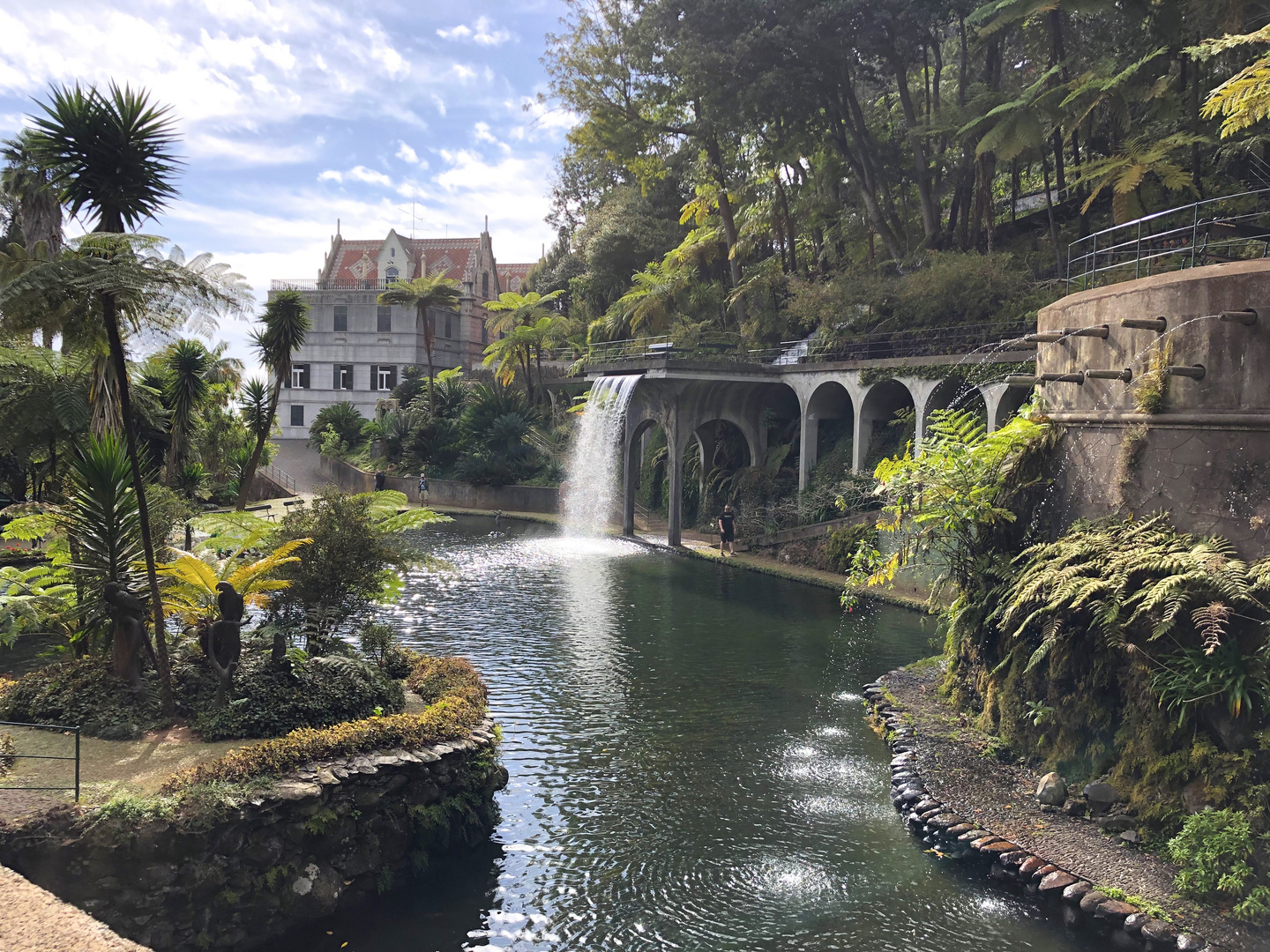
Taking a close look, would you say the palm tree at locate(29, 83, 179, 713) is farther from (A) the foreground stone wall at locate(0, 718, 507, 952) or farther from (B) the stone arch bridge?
(B) the stone arch bridge

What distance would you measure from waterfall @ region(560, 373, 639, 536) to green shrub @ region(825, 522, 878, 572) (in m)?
9.62

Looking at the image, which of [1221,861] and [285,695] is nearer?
[1221,861]

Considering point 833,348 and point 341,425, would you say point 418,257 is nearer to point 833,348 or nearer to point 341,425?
point 341,425

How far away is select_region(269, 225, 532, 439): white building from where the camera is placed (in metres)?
58.2

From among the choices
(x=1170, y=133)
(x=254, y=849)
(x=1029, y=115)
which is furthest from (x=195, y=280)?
(x=1170, y=133)

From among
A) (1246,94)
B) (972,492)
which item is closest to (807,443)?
(972,492)

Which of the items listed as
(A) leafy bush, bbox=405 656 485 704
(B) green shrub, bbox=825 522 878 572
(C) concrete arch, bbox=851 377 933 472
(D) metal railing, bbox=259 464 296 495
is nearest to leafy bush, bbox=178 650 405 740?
(A) leafy bush, bbox=405 656 485 704

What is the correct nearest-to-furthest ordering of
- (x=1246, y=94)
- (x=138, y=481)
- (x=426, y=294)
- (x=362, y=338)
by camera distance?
1. (x=138, y=481)
2. (x=1246, y=94)
3. (x=426, y=294)
4. (x=362, y=338)

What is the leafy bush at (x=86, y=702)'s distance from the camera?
→ 9.35m

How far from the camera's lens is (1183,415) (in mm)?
10438

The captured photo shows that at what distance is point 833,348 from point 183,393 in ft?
67.2

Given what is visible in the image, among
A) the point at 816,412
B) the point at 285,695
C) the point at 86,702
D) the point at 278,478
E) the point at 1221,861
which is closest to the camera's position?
the point at 1221,861

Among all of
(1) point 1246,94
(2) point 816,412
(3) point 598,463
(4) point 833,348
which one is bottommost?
(3) point 598,463

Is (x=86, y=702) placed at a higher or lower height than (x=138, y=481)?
lower
